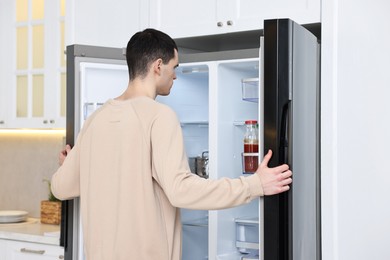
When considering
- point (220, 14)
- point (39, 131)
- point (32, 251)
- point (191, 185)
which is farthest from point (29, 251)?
point (191, 185)

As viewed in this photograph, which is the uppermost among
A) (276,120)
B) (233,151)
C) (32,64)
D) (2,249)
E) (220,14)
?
(220,14)

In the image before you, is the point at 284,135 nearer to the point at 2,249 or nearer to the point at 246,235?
the point at 246,235

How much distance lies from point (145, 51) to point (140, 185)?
48 centimetres

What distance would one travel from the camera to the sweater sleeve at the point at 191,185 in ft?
7.69

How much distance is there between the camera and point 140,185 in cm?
249

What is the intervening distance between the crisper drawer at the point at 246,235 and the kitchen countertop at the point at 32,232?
3.23 feet

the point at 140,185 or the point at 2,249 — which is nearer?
the point at 140,185

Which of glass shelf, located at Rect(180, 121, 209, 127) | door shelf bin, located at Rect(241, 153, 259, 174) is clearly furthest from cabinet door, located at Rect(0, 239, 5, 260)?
door shelf bin, located at Rect(241, 153, 259, 174)

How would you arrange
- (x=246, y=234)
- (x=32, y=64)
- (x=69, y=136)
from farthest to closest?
(x=32, y=64), (x=246, y=234), (x=69, y=136)

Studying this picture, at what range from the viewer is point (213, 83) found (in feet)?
10.2

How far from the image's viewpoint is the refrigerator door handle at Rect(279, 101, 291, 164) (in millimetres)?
2326

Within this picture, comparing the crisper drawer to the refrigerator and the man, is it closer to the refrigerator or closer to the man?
the refrigerator
